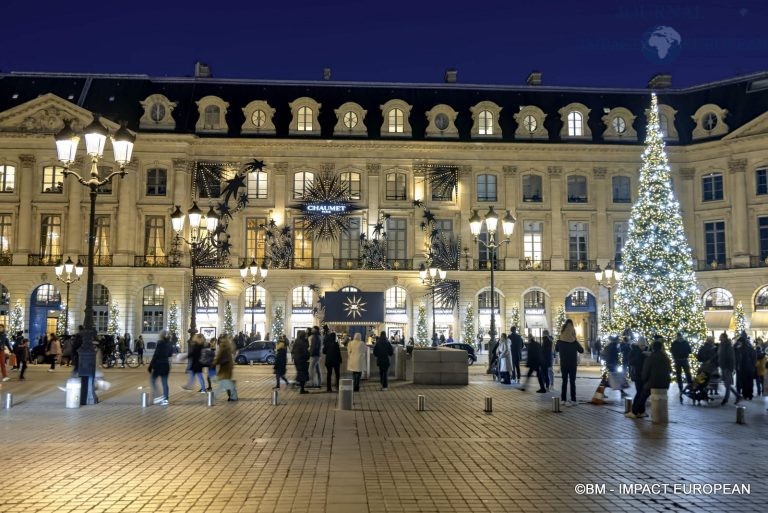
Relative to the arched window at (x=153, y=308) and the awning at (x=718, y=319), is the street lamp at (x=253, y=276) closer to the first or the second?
the arched window at (x=153, y=308)

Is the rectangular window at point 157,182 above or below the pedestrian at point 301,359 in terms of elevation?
above

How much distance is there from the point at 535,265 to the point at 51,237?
31.0 m

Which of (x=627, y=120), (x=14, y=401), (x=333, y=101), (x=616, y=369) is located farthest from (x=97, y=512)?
(x=627, y=120)

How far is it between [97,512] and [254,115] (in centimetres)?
4715

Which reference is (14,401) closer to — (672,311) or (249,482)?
(249,482)

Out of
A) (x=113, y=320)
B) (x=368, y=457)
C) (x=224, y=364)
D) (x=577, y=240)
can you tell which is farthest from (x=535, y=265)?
(x=368, y=457)

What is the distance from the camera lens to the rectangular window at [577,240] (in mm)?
54094

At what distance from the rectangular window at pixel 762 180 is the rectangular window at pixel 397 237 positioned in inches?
877

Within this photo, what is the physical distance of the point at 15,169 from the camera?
51.5m

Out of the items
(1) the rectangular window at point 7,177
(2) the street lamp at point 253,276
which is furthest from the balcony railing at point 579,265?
(1) the rectangular window at point 7,177

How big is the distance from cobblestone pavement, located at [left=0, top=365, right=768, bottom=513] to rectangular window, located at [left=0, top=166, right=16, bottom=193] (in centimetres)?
3605

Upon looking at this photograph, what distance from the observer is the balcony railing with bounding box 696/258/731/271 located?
170 ft

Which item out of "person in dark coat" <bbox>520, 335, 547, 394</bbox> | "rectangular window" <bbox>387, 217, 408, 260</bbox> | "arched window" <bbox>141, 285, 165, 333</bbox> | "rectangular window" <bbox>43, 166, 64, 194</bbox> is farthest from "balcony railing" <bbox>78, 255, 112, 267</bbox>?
"person in dark coat" <bbox>520, 335, 547, 394</bbox>

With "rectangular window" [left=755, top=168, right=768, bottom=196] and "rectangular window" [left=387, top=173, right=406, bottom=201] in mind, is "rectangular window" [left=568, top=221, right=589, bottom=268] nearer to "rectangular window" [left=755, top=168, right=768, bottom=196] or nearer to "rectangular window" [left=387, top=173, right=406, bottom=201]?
"rectangular window" [left=755, top=168, right=768, bottom=196]
